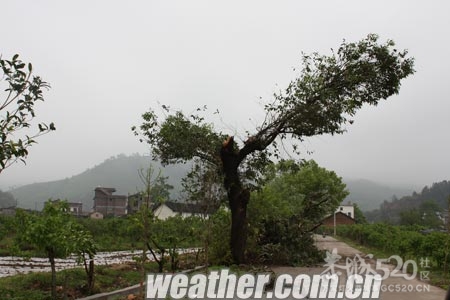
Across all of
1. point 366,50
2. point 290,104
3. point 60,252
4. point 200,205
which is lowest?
point 60,252

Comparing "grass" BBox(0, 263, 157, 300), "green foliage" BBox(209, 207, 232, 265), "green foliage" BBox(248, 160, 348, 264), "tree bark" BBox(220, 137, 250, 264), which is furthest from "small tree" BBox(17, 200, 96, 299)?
"green foliage" BBox(248, 160, 348, 264)

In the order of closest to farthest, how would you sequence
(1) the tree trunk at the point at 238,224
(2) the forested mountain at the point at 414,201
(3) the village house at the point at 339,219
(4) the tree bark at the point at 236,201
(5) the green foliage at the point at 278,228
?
(4) the tree bark at the point at 236,201, (1) the tree trunk at the point at 238,224, (5) the green foliage at the point at 278,228, (3) the village house at the point at 339,219, (2) the forested mountain at the point at 414,201

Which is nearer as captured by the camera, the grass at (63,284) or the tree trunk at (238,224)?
the grass at (63,284)

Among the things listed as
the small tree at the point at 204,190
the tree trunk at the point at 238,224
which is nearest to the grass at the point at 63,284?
the small tree at the point at 204,190

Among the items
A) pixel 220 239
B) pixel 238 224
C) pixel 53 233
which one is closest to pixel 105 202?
pixel 220 239

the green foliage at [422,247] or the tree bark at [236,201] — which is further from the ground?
the tree bark at [236,201]

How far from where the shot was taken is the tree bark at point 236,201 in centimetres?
1134

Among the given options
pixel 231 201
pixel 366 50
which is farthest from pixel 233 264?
pixel 366 50

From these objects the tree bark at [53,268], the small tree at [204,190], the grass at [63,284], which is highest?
the small tree at [204,190]

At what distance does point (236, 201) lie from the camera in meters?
11.5

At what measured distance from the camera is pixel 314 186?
36375mm

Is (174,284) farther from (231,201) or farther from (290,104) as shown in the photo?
(290,104)

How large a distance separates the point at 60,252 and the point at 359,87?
8409 millimetres

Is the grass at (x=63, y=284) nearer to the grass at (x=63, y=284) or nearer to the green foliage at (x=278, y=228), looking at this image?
the grass at (x=63, y=284)
